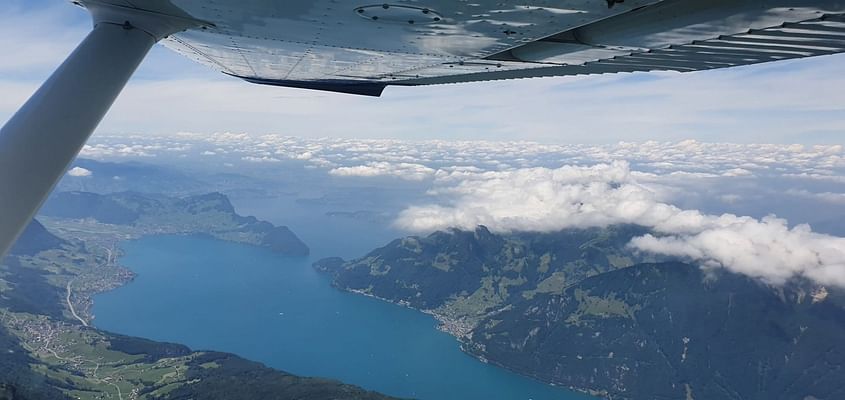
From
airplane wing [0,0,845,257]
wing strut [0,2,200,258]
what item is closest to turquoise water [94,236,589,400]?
airplane wing [0,0,845,257]

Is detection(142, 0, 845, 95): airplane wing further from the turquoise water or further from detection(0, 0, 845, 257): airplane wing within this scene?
the turquoise water

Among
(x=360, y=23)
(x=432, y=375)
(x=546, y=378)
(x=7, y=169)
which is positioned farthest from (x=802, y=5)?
(x=546, y=378)

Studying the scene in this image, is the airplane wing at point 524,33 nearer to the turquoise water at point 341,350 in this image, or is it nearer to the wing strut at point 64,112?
the wing strut at point 64,112

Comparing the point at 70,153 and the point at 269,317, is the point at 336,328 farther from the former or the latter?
the point at 70,153

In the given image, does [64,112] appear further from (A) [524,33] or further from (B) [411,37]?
(A) [524,33]

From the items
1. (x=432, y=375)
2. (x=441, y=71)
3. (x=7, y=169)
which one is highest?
(x=441, y=71)

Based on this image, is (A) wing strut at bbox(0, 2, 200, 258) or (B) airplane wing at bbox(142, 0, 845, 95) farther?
(B) airplane wing at bbox(142, 0, 845, 95)

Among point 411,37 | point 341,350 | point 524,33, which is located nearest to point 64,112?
point 411,37
